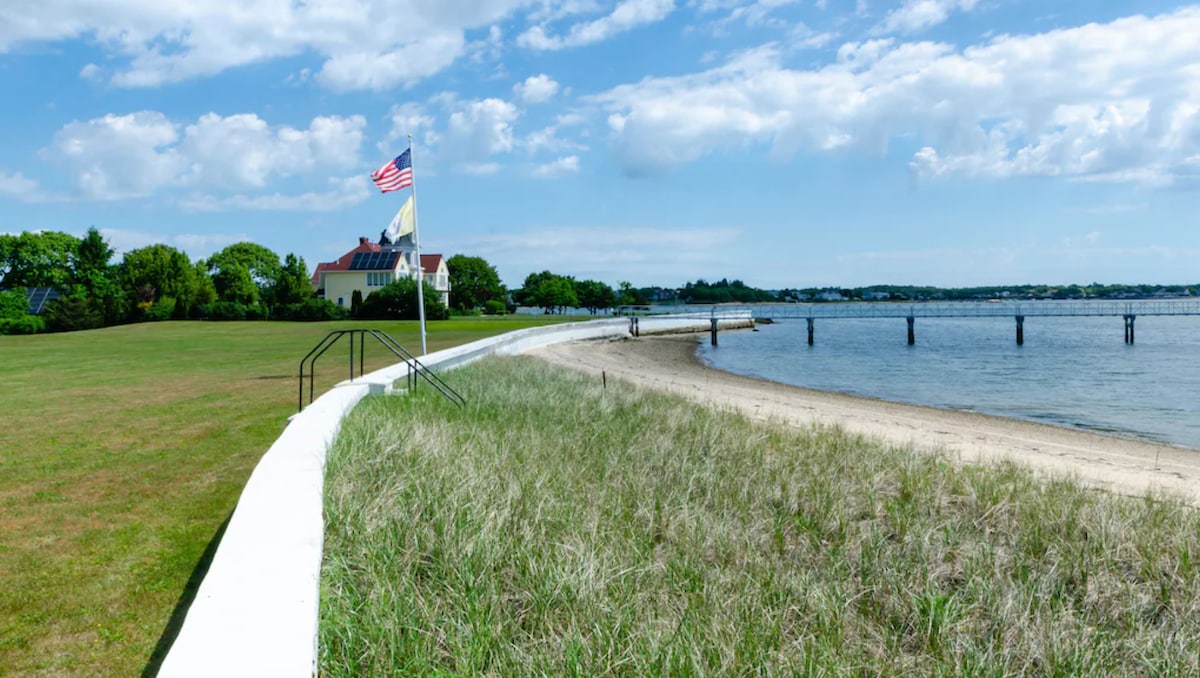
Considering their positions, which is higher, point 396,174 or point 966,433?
point 396,174

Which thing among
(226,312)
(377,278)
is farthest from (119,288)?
(377,278)

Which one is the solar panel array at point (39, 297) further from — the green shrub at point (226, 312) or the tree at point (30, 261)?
the green shrub at point (226, 312)

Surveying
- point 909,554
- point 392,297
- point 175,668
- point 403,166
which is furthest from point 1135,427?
point 392,297

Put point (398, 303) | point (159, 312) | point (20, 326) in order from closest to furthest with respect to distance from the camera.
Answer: point (20, 326) → point (159, 312) → point (398, 303)

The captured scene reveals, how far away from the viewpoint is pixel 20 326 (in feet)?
168

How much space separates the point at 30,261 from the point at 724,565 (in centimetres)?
9127

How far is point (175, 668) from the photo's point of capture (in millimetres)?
2709

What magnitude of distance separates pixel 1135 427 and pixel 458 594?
21.1 metres

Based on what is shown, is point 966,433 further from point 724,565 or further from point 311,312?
point 311,312

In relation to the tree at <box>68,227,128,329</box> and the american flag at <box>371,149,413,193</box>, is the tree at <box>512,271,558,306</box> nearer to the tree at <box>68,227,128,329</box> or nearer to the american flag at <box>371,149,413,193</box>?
the tree at <box>68,227,128,329</box>

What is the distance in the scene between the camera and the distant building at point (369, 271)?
83.2m

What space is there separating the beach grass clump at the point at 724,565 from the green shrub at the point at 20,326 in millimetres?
54278

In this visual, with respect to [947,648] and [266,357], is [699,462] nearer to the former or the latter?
[947,648]

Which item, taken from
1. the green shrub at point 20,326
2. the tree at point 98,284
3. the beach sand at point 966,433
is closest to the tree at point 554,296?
the tree at point 98,284
